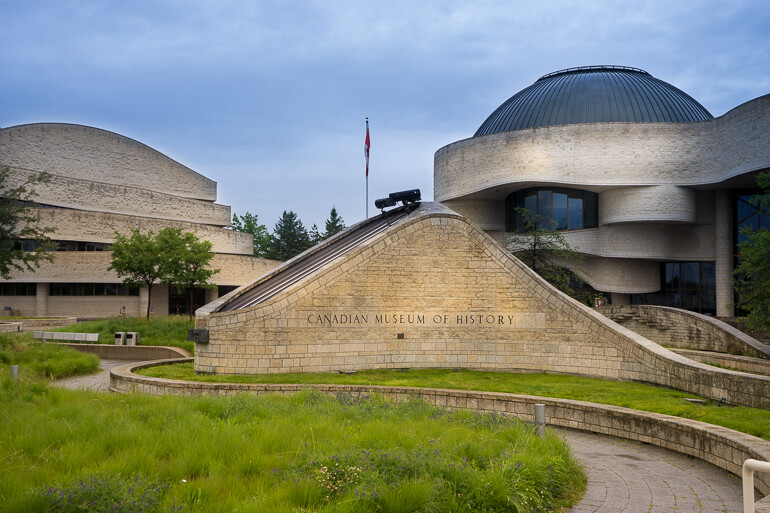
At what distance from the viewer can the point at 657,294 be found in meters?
39.2

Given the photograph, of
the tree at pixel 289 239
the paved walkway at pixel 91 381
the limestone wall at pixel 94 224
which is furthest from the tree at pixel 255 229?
the paved walkway at pixel 91 381

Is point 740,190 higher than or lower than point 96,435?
higher

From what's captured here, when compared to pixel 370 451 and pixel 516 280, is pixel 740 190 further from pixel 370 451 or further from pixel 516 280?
pixel 370 451

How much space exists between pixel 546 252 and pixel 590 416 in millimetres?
24253

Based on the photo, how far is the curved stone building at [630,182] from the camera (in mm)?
34125

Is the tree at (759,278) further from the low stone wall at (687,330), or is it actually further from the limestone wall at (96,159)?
the limestone wall at (96,159)

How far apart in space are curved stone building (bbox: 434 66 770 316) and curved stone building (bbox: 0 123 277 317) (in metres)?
23.1

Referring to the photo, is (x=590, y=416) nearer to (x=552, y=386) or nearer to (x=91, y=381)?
(x=552, y=386)

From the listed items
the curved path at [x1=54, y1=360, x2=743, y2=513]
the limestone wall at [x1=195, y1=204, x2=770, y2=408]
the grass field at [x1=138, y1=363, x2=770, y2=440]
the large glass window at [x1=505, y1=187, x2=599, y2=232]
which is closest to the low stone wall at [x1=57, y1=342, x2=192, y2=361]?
the grass field at [x1=138, y1=363, x2=770, y2=440]

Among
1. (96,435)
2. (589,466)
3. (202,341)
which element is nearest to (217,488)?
(96,435)

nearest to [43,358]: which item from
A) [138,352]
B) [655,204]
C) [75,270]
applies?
[138,352]

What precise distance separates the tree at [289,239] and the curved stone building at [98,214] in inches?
983

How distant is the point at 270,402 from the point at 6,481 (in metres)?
5.13

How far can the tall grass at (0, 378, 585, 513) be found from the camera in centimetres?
573
